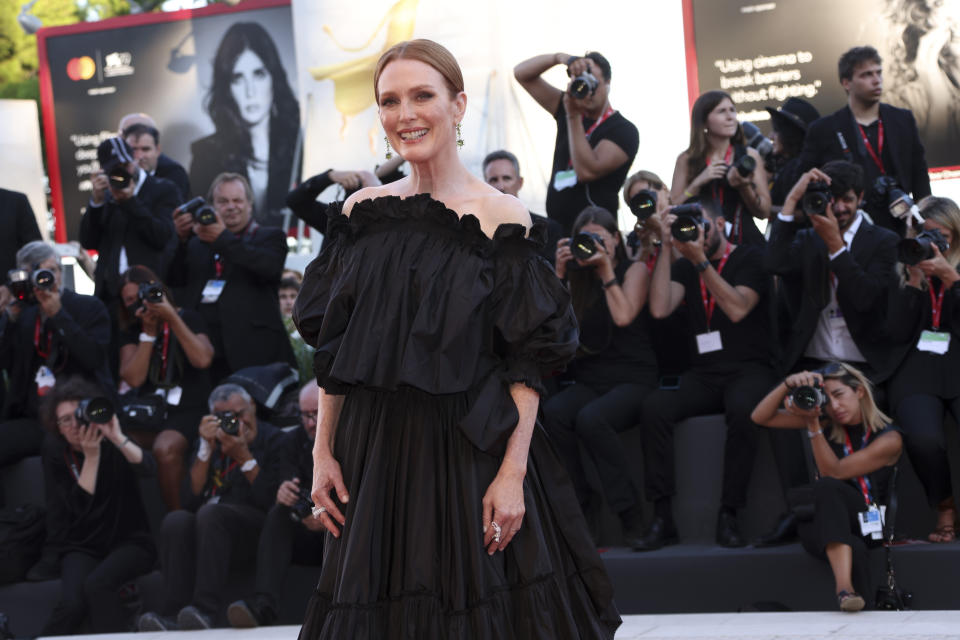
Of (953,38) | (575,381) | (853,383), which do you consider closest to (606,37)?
(953,38)

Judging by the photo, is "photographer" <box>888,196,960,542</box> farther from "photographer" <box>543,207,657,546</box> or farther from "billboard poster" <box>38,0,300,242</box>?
"billboard poster" <box>38,0,300,242</box>

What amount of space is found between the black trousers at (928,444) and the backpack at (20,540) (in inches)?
152

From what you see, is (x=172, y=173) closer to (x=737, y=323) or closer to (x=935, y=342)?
(x=737, y=323)

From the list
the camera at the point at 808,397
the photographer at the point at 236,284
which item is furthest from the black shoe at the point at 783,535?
the photographer at the point at 236,284

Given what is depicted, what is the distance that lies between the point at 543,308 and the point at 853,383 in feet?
9.03

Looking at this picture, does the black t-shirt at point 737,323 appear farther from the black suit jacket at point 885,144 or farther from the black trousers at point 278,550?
the black trousers at point 278,550

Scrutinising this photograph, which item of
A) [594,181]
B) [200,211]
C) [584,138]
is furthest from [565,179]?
[200,211]

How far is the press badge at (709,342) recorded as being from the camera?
5.45m

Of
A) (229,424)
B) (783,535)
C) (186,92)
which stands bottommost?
(783,535)

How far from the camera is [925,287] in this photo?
5094 millimetres

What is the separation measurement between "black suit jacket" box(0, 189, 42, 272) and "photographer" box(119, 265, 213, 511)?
1.03 m

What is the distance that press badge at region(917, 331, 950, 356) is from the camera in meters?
5.07

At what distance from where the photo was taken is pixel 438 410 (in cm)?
250

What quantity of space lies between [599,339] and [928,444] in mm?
1461
